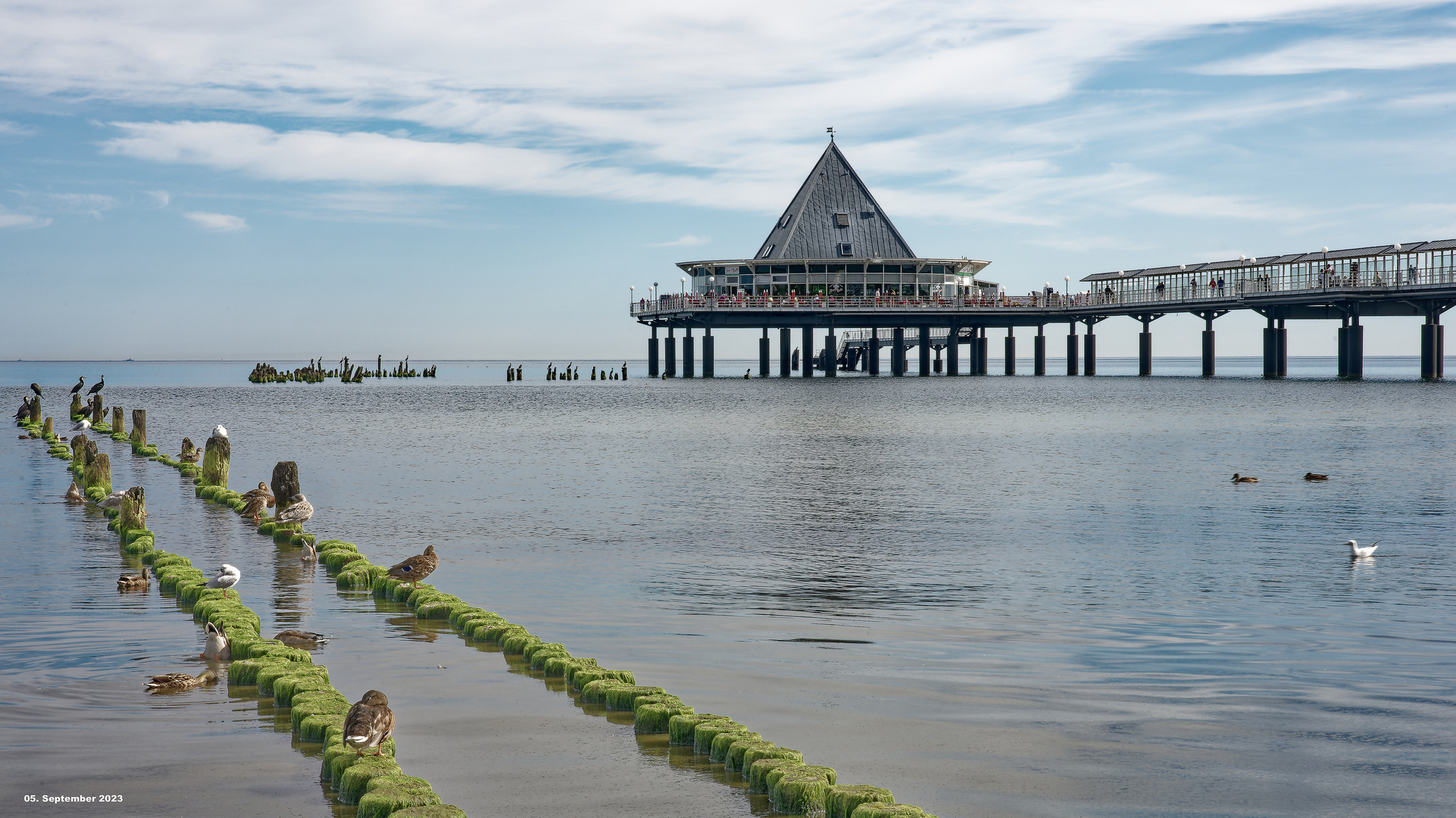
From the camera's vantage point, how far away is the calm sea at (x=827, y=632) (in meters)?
7.89

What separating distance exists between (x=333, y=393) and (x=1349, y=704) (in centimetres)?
8895

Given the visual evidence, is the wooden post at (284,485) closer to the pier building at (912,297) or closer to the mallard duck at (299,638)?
the mallard duck at (299,638)

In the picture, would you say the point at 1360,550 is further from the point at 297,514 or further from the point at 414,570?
the point at 297,514

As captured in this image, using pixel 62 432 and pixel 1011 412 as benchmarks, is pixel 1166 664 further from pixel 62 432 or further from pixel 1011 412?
pixel 1011 412

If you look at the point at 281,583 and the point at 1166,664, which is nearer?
the point at 1166,664

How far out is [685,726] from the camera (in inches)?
335

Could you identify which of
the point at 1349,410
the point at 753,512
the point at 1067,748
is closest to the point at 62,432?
the point at 753,512

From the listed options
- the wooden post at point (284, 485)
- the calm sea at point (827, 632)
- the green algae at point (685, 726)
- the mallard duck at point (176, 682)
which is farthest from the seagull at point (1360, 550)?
the wooden post at point (284, 485)

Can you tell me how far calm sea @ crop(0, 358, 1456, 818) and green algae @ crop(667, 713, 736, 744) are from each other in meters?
0.18

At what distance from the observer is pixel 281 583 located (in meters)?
15.0

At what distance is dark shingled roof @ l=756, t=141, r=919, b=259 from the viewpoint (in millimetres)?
98844

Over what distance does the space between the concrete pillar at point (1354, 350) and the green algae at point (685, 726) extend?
271 feet

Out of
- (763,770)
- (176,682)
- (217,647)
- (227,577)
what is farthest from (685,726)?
(227,577)

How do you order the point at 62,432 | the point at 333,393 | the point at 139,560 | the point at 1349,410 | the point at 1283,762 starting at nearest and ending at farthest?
the point at 1283,762
the point at 139,560
the point at 62,432
the point at 1349,410
the point at 333,393
